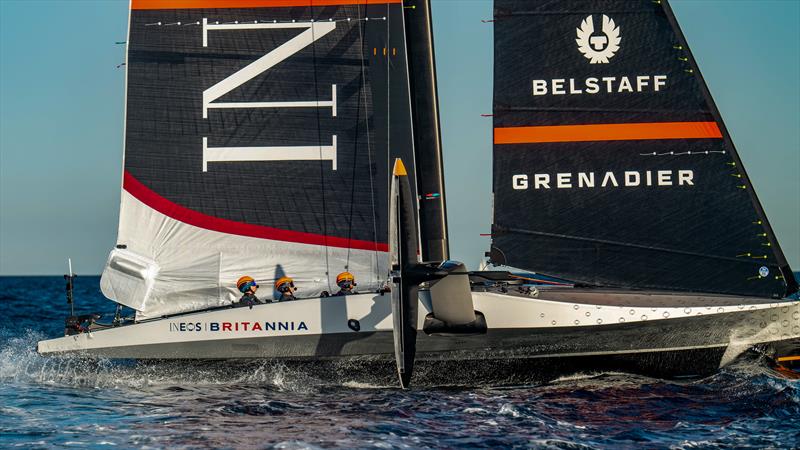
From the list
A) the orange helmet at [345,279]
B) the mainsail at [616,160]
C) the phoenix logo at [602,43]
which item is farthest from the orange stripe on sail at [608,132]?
the orange helmet at [345,279]

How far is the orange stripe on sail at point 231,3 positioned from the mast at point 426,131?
74 cm

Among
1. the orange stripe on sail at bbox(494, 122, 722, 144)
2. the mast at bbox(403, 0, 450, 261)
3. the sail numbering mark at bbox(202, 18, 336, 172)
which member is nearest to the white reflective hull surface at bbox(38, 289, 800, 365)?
the mast at bbox(403, 0, 450, 261)

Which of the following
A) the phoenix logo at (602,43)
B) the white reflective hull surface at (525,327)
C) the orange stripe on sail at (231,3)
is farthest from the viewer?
the orange stripe on sail at (231,3)

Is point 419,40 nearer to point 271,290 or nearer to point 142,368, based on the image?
point 271,290

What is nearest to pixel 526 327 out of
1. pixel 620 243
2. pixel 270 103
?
pixel 620 243

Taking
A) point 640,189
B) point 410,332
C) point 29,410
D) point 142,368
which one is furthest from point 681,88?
point 29,410

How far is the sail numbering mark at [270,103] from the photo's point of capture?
49.1ft

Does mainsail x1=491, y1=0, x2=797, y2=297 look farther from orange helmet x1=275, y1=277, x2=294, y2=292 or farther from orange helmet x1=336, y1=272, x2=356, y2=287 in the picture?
orange helmet x1=275, y1=277, x2=294, y2=292

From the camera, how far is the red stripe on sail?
14.9 metres

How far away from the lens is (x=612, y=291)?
13.9 metres

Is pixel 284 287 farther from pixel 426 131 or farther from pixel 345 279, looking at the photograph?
pixel 426 131

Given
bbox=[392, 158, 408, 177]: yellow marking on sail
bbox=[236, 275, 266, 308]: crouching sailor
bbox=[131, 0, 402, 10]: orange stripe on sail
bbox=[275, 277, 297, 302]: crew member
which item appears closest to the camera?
bbox=[392, 158, 408, 177]: yellow marking on sail

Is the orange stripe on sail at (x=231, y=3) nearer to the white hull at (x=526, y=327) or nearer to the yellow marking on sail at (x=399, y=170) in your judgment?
the yellow marking on sail at (x=399, y=170)

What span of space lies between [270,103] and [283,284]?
9.30 feet
